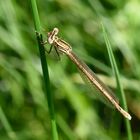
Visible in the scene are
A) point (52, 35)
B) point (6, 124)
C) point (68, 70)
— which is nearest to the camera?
point (52, 35)

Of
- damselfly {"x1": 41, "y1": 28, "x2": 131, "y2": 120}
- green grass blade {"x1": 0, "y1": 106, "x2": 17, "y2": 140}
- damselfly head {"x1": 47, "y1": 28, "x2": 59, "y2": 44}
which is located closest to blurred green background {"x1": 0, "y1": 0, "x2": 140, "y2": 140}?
green grass blade {"x1": 0, "y1": 106, "x2": 17, "y2": 140}

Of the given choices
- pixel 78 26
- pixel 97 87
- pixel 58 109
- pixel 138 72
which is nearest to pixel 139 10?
pixel 78 26

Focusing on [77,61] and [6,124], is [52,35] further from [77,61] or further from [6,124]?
[6,124]

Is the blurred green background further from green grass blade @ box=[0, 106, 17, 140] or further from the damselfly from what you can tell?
the damselfly

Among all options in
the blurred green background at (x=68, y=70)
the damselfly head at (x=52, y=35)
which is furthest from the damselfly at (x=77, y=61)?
the blurred green background at (x=68, y=70)

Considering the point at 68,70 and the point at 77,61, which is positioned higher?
the point at 68,70

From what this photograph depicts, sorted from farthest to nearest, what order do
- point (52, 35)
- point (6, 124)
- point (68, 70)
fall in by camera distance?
point (68, 70), point (6, 124), point (52, 35)

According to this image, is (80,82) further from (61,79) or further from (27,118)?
(27,118)

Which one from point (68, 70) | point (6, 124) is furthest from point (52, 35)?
point (68, 70)

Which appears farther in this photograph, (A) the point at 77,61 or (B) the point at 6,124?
(B) the point at 6,124
